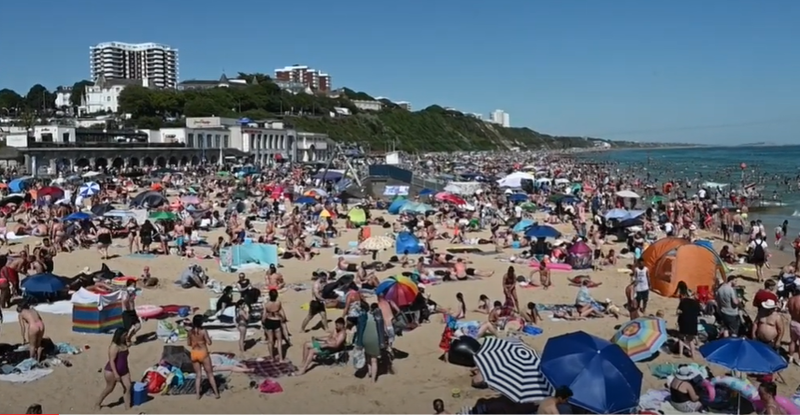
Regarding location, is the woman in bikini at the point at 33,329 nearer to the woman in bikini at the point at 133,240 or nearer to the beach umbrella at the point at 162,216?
the woman in bikini at the point at 133,240

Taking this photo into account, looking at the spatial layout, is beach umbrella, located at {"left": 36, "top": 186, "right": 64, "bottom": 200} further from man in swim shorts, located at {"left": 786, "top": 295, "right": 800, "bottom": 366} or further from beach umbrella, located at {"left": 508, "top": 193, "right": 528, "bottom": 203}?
man in swim shorts, located at {"left": 786, "top": 295, "right": 800, "bottom": 366}

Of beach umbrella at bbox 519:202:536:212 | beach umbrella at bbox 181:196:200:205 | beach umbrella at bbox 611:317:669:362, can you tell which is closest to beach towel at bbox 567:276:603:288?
beach umbrella at bbox 611:317:669:362

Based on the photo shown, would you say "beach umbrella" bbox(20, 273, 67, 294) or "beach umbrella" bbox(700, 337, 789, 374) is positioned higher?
"beach umbrella" bbox(700, 337, 789, 374)

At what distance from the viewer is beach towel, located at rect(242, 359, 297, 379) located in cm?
852

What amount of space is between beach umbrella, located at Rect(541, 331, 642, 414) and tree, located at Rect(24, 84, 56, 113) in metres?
123

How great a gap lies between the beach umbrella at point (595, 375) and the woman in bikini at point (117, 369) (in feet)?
13.8

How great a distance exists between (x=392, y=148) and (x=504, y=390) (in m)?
116

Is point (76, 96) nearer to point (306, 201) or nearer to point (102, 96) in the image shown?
point (102, 96)

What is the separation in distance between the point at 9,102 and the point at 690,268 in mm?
120639

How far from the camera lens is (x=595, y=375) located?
20.9ft

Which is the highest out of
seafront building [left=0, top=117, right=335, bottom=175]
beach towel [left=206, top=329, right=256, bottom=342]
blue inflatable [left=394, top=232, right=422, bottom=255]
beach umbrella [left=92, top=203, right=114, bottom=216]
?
seafront building [left=0, top=117, right=335, bottom=175]

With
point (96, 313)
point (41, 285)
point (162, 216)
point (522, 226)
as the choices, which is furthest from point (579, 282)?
point (162, 216)

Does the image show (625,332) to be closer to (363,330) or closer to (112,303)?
(363,330)

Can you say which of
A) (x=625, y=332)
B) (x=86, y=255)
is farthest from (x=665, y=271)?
(x=86, y=255)
